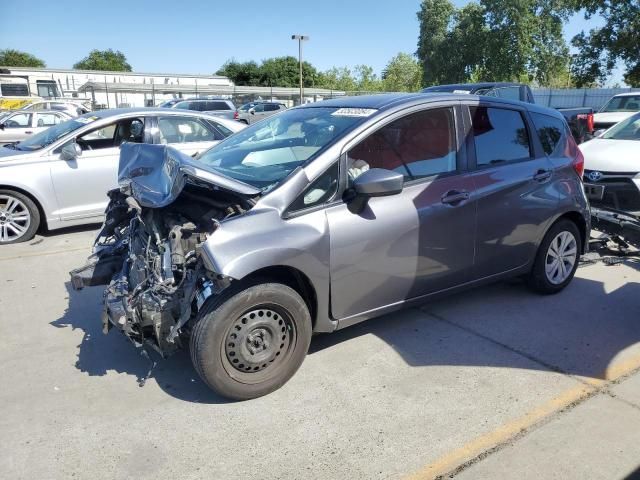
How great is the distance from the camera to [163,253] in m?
3.21

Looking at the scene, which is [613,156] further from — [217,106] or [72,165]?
[217,106]

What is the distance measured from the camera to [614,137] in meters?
7.48

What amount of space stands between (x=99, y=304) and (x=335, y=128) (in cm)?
272

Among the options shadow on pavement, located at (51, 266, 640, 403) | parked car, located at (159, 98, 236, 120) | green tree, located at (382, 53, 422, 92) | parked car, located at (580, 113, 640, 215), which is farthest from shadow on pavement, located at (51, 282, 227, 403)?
green tree, located at (382, 53, 422, 92)

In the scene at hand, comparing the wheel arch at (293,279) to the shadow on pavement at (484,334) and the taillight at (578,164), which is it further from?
the taillight at (578,164)

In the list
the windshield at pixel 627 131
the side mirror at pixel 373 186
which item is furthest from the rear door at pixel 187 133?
the windshield at pixel 627 131

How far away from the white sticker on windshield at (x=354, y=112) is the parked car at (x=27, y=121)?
14485mm

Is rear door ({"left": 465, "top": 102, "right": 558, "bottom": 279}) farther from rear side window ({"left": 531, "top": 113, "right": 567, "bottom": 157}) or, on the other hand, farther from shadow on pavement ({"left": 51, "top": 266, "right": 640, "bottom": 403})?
shadow on pavement ({"left": 51, "top": 266, "right": 640, "bottom": 403})

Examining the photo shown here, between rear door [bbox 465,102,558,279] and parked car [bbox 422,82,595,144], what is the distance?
22.9 feet

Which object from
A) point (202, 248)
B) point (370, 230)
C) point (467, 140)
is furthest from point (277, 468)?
point (467, 140)

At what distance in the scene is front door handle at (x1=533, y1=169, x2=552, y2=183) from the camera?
14.6ft

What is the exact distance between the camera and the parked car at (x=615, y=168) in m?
5.43

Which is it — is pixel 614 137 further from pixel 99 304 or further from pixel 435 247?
pixel 99 304

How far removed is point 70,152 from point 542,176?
562 cm
